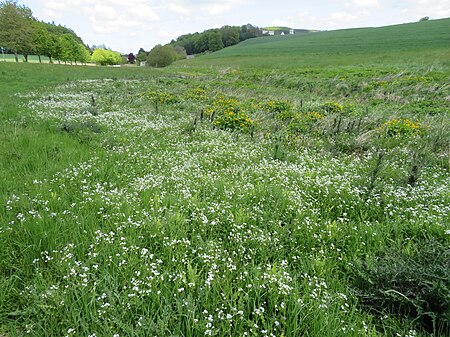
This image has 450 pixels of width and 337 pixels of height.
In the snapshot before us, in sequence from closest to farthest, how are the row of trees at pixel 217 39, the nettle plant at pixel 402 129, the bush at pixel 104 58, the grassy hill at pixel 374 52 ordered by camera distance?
the nettle plant at pixel 402 129
the grassy hill at pixel 374 52
the bush at pixel 104 58
the row of trees at pixel 217 39

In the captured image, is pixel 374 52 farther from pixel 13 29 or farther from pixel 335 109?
pixel 13 29

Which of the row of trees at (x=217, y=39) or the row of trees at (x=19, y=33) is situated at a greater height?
the row of trees at (x=217, y=39)

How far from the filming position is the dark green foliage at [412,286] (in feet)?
9.32

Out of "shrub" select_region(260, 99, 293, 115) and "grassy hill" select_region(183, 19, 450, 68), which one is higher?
"grassy hill" select_region(183, 19, 450, 68)

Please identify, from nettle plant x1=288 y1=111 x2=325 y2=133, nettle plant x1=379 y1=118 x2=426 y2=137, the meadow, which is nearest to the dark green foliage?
the meadow

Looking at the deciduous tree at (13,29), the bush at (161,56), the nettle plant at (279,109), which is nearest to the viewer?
the nettle plant at (279,109)

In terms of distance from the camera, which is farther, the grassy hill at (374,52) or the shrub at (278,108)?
the grassy hill at (374,52)

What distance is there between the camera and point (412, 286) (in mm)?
3062

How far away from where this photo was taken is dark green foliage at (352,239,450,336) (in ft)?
9.32

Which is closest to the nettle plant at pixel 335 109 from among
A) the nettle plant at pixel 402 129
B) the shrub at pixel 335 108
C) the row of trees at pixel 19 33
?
the shrub at pixel 335 108

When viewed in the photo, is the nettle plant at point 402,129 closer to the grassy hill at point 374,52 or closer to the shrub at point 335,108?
the shrub at point 335,108

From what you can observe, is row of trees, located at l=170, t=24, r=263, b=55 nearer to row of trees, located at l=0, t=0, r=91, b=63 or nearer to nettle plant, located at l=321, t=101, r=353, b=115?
row of trees, located at l=0, t=0, r=91, b=63

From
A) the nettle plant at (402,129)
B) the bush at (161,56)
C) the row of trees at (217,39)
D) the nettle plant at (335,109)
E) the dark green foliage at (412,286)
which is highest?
the row of trees at (217,39)

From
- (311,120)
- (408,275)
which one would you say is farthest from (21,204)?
(311,120)
